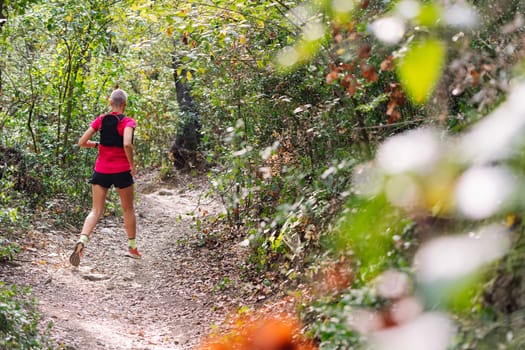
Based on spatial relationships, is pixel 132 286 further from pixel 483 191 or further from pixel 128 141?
pixel 483 191

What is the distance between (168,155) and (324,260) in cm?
1228

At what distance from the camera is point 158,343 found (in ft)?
16.7

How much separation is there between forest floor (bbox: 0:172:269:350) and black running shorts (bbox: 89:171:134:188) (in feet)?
3.56

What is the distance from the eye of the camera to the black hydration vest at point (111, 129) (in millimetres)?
6711

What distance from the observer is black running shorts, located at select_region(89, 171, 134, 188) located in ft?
22.2

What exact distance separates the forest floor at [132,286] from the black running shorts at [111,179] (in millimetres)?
1086

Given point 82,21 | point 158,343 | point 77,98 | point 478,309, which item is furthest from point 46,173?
point 478,309

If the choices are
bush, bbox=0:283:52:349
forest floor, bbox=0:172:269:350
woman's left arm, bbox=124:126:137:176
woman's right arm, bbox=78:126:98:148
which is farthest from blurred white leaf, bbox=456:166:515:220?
woman's right arm, bbox=78:126:98:148

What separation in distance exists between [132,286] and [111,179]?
1.28 m

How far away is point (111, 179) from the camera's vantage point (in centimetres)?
680

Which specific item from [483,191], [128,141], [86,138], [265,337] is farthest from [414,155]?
[86,138]

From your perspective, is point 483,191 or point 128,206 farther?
point 128,206

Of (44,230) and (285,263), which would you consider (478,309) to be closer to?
(285,263)

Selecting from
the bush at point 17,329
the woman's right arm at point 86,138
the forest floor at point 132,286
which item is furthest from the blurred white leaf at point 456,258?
the woman's right arm at point 86,138
